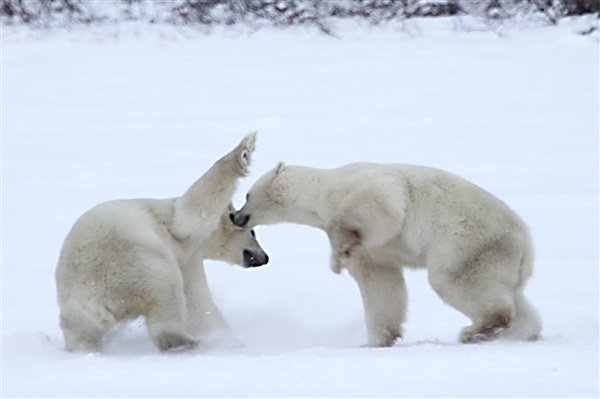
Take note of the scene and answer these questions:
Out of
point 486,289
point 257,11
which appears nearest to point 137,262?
point 486,289

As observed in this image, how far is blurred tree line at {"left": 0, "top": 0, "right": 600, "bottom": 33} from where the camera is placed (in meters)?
14.0

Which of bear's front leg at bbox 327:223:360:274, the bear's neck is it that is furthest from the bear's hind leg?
the bear's neck

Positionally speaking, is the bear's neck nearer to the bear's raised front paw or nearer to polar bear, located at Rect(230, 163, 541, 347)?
polar bear, located at Rect(230, 163, 541, 347)

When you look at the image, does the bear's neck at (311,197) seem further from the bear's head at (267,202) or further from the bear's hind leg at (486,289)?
A: the bear's hind leg at (486,289)

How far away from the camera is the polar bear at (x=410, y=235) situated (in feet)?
16.8

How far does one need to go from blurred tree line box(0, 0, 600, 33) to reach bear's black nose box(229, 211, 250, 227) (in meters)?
8.27

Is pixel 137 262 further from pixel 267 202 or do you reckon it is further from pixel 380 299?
pixel 380 299

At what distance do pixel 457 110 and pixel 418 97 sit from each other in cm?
58

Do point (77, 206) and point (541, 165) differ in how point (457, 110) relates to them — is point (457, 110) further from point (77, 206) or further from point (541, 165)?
point (77, 206)

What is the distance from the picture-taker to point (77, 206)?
8.62 metres

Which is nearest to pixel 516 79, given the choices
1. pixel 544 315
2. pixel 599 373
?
pixel 544 315

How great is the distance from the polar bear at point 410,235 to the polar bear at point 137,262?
46 cm

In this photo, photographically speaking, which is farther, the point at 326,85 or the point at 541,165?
the point at 326,85

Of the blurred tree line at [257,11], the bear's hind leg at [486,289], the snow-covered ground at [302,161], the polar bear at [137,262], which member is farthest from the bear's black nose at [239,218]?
the blurred tree line at [257,11]
